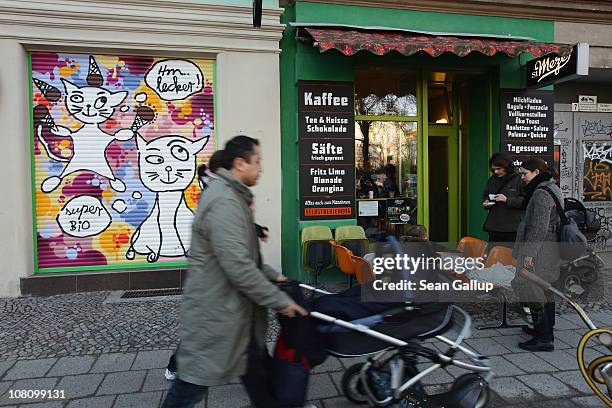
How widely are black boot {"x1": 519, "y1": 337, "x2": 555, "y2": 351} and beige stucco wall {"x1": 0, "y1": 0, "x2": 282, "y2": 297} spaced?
3.53m

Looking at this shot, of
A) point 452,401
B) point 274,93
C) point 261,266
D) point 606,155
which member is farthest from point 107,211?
point 606,155

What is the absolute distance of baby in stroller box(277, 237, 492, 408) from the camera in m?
2.61

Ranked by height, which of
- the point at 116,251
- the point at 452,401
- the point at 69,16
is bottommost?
the point at 452,401

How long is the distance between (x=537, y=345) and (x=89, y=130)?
6198 millimetres

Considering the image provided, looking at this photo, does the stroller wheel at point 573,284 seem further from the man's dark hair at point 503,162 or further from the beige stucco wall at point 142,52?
the beige stucco wall at point 142,52

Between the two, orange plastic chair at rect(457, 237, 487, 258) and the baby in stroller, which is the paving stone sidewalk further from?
orange plastic chair at rect(457, 237, 487, 258)

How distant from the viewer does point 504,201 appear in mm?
5387

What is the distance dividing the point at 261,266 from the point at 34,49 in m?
5.41

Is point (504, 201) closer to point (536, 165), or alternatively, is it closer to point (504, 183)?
point (504, 183)

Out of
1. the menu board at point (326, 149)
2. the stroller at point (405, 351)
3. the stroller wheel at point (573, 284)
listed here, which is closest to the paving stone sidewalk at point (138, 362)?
the stroller wheel at point (573, 284)

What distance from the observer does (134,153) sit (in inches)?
250

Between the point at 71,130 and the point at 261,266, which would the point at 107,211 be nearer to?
the point at 71,130

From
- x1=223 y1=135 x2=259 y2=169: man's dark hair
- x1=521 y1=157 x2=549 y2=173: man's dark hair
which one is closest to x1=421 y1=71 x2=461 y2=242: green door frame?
x1=521 y1=157 x2=549 y2=173: man's dark hair

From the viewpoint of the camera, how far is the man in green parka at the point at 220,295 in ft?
7.35
